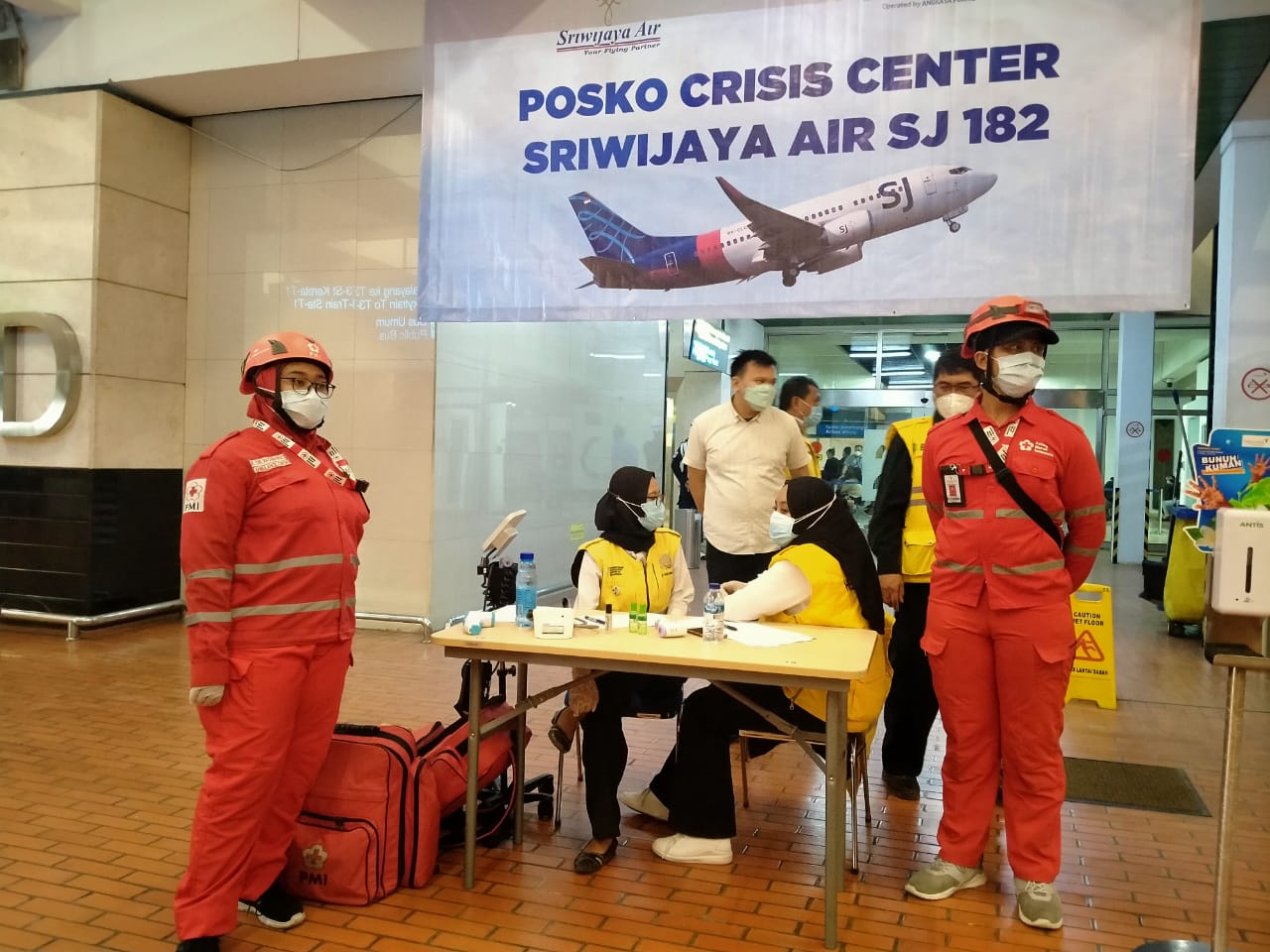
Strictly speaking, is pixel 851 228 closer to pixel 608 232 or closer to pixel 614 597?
pixel 608 232

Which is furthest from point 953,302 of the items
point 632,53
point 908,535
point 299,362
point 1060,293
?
point 299,362

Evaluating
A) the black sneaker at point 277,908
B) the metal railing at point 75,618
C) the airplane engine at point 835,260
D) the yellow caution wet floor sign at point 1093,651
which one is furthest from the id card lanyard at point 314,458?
the metal railing at point 75,618

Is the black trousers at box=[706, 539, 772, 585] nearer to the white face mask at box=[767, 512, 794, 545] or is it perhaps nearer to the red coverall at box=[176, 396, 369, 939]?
the white face mask at box=[767, 512, 794, 545]

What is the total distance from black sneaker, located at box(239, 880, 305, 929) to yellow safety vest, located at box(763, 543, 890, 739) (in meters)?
1.59

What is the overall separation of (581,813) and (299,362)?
1992 mm

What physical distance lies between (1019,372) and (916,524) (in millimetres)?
1036

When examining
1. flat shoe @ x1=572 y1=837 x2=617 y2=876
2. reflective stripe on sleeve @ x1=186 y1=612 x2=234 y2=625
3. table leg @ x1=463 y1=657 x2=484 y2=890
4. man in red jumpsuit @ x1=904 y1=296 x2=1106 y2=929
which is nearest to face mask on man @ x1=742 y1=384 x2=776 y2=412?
man in red jumpsuit @ x1=904 y1=296 x2=1106 y2=929

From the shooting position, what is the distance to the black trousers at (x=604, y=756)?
3.21 meters

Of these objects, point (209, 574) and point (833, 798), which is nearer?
point (209, 574)

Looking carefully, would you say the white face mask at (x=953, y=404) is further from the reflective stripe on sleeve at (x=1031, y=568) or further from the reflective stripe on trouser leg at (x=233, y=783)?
the reflective stripe on trouser leg at (x=233, y=783)

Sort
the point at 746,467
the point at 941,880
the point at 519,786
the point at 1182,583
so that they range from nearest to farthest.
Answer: the point at 941,880 < the point at 519,786 < the point at 746,467 < the point at 1182,583

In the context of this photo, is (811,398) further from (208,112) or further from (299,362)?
(208,112)

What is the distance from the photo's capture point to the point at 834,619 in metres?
3.23

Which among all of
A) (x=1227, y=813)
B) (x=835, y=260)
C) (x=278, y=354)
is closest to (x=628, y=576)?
(x=278, y=354)
